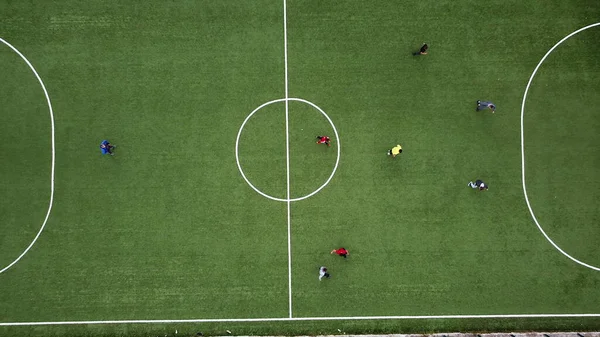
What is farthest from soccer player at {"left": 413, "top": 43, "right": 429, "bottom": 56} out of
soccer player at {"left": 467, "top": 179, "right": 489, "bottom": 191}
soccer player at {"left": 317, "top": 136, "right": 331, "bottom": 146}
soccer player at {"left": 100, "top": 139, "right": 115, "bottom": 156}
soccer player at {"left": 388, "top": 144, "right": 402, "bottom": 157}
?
soccer player at {"left": 100, "top": 139, "right": 115, "bottom": 156}

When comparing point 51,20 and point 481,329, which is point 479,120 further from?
point 51,20

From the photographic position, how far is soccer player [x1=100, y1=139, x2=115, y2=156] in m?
10.2

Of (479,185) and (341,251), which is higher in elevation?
(479,185)

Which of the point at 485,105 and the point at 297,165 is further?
the point at 297,165

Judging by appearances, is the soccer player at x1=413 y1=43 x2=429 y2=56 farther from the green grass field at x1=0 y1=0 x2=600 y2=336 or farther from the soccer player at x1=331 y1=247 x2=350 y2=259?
the soccer player at x1=331 y1=247 x2=350 y2=259

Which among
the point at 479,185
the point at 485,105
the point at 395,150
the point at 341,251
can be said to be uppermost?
the point at 485,105

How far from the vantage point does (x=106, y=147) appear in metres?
10.2

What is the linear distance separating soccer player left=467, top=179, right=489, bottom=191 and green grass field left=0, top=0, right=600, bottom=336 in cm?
17

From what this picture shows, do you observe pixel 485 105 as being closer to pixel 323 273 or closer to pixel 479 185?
pixel 479 185

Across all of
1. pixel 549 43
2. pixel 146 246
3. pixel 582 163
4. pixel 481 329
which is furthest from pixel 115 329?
pixel 549 43

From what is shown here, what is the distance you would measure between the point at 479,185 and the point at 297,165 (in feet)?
14.1

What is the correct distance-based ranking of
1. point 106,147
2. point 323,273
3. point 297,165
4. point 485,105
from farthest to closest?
point 297,165 < point 485,105 < point 106,147 < point 323,273

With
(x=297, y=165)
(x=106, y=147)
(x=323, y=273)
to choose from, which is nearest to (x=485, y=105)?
(x=297, y=165)

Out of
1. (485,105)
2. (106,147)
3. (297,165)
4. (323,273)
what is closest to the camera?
(323,273)
